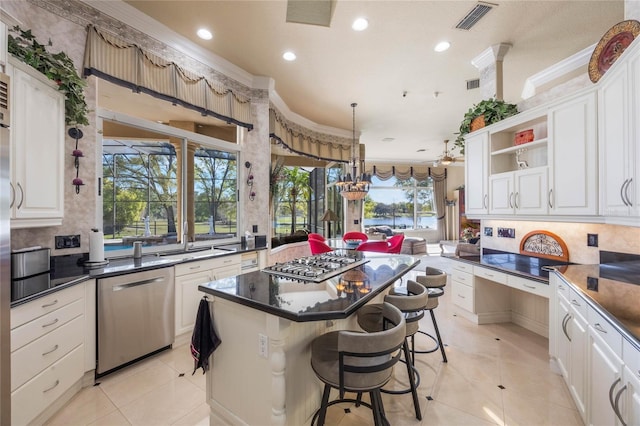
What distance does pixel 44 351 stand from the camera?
187cm

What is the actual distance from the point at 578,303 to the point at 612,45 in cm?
207

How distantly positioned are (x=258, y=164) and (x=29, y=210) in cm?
270

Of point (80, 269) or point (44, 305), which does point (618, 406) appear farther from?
point (80, 269)

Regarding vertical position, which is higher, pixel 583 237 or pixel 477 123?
pixel 477 123

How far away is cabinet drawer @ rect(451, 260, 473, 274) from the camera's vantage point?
11.6 feet

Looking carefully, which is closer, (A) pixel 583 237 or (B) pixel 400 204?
(A) pixel 583 237

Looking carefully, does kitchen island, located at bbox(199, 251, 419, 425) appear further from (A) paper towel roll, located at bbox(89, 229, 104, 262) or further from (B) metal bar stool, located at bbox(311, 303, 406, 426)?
(A) paper towel roll, located at bbox(89, 229, 104, 262)

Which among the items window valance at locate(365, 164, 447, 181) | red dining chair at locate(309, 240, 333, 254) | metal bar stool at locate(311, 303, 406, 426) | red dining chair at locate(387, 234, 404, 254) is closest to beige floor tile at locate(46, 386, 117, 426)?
metal bar stool at locate(311, 303, 406, 426)

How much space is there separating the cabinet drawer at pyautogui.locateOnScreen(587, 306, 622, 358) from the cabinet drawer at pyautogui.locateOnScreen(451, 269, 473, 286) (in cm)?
192

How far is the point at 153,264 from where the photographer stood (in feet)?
8.84

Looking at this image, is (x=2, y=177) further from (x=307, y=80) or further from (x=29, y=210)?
(x=307, y=80)

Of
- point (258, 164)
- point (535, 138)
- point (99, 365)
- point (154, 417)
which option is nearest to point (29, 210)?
point (99, 365)

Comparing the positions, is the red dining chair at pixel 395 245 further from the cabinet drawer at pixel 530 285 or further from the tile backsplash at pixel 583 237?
the cabinet drawer at pixel 530 285

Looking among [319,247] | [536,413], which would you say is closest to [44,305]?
[536,413]
